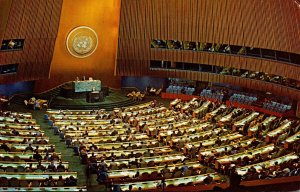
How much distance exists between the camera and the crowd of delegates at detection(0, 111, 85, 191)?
19.5m

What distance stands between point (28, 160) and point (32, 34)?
1516 cm

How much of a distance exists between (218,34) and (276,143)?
12.3 m

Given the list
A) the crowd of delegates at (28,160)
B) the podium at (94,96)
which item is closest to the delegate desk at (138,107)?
the podium at (94,96)

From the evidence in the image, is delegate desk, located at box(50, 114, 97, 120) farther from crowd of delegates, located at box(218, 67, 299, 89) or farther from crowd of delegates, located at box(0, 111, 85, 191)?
crowd of delegates, located at box(218, 67, 299, 89)

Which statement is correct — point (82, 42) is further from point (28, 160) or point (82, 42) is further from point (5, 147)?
point (28, 160)

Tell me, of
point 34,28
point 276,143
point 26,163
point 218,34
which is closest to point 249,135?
point 276,143

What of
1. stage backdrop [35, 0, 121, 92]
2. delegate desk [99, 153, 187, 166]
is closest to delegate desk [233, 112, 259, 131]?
delegate desk [99, 153, 187, 166]

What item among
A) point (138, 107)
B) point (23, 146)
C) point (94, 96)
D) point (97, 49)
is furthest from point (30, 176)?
point (97, 49)

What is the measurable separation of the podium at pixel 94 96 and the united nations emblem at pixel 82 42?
4.42 m

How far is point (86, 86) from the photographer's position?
39.4 meters

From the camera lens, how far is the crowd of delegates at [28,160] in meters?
19.5

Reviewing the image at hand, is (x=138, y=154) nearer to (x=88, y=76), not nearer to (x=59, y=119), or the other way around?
(x=59, y=119)

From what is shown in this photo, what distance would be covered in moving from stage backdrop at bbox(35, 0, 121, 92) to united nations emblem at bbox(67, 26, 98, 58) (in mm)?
277

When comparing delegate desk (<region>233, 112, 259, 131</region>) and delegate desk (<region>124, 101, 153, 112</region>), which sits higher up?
delegate desk (<region>124, 101, 153, 112</region>)
